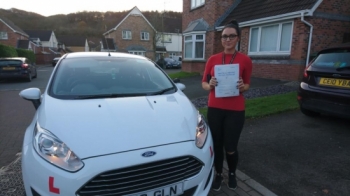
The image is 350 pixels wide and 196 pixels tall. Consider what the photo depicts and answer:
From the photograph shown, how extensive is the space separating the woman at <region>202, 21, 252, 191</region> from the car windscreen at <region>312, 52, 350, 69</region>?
2.55 m

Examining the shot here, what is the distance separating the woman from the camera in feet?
7.83

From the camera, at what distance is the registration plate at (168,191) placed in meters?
1.80

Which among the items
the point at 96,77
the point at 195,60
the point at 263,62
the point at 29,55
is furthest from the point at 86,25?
the point at 96,77

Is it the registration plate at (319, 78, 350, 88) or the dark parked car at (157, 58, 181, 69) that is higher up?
the registration plate at (319, 78, 350, 88)

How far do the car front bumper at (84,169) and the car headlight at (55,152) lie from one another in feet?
0.11

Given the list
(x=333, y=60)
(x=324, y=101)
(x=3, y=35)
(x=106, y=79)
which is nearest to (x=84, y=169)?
(x=106, y=79)

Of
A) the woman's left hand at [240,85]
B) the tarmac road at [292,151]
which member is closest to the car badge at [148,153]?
the woman's left hand at [240,85]

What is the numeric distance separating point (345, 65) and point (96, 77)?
3964 millimetres

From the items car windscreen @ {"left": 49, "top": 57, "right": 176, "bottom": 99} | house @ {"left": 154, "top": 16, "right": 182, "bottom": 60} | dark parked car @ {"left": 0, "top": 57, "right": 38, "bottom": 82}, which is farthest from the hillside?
car windscreen @ {"left": 49, "top": 57, "right": 176, "bottom": 99}

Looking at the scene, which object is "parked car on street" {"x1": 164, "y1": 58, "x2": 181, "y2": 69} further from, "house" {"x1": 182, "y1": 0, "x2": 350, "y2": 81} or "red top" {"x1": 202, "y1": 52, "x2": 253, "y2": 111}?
"red top" {"x1": 202, "y1": 52, "x2": 253, "y2": 111}

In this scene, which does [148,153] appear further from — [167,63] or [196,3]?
[167,63]

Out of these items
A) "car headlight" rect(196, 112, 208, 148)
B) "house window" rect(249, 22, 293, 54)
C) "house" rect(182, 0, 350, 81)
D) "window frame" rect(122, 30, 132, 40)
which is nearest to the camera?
"car headlight" rect(196, 112, 208, 148)

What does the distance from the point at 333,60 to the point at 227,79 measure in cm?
293

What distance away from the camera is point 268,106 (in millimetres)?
5820
